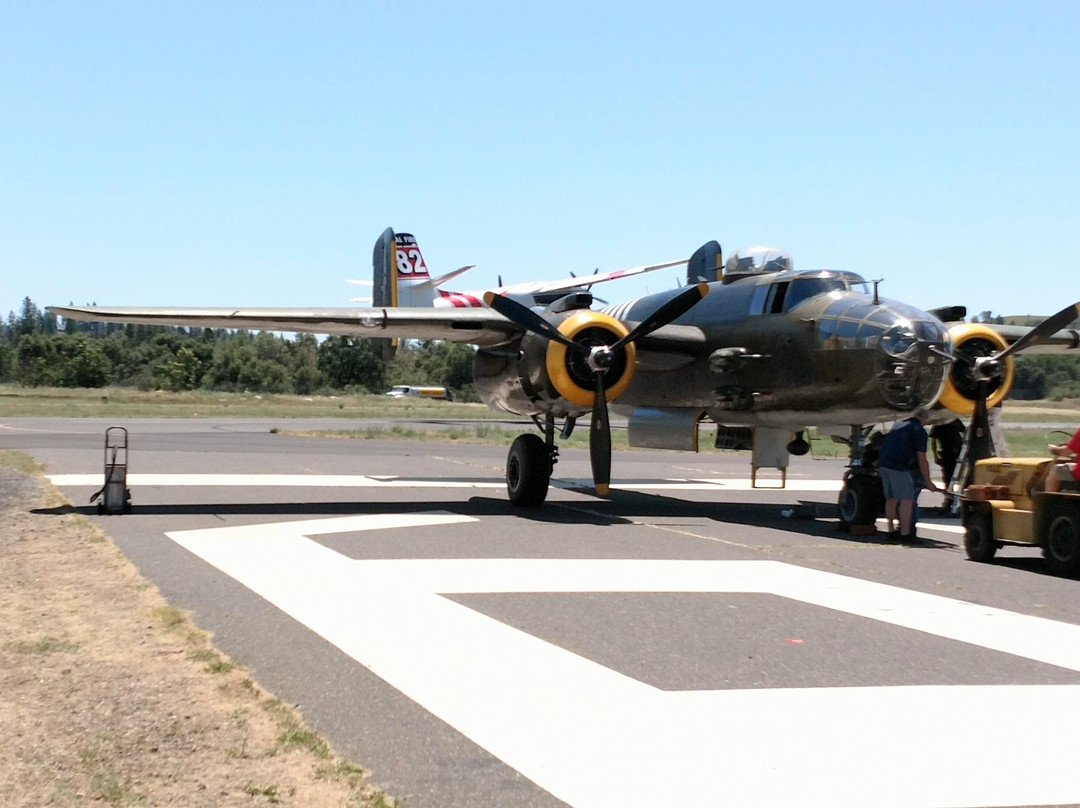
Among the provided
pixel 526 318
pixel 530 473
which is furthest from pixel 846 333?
pixel 530 473

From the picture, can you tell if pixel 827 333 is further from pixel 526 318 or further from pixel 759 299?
pixel 526 318

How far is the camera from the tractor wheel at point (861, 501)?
1382 cm

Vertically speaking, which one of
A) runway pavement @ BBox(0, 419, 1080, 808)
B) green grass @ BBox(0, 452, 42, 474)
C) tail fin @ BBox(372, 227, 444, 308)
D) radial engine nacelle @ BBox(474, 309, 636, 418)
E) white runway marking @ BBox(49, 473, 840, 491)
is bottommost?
white runway marking @ BBox(49, 473, 840, 491)

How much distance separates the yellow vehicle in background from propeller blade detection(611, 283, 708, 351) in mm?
4824

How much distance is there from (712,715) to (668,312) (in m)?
10.0

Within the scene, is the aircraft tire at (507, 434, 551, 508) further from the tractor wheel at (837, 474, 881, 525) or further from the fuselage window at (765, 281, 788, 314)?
the tractor wheel at (837, 474, 881, 525)

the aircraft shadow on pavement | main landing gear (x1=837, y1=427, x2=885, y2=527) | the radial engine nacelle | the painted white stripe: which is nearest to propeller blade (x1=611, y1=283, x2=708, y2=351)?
the radial engine nacelle

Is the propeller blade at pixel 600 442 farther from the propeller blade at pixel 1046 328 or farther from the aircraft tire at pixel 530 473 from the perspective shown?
the propeller blade at pixel 1046 328

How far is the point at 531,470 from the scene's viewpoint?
16156mm

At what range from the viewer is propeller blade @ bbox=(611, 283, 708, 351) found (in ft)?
50.0

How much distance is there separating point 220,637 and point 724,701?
3.42 metres

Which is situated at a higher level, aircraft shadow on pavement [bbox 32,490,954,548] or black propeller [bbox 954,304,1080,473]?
black propeller [bbox 954,304,1080,473]

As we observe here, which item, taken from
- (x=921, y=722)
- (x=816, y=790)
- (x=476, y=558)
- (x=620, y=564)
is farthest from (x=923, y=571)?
(x=816, y=790)

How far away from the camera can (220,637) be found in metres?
7.40
